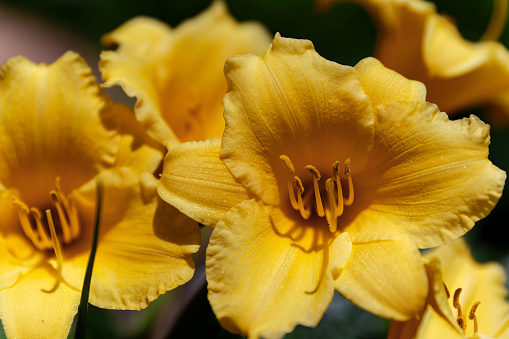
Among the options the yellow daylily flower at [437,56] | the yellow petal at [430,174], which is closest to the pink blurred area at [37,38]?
the yellow daylily flower at [437,56]

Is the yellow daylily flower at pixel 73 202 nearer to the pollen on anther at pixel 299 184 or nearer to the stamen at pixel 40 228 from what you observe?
the stamen at pixel 40 228

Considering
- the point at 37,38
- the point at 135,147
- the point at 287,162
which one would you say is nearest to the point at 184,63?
the point at 135,147

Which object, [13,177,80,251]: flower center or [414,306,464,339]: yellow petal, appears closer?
[414,306,464,339]: yellow petal

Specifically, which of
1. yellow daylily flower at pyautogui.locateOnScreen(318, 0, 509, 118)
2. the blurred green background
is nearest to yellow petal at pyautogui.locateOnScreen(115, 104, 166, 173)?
the blurred green background

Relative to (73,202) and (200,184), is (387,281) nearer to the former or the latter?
(200,184)

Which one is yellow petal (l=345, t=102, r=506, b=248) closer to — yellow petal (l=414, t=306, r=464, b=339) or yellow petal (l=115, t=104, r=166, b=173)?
yellow petal (l=414, t=306, r=464, b=339)

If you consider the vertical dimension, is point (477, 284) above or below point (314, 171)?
below
